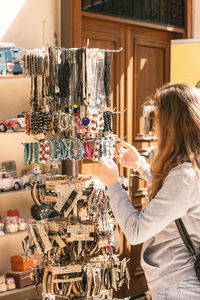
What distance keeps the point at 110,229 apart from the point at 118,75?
1752 mm

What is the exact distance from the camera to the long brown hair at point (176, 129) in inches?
59.5

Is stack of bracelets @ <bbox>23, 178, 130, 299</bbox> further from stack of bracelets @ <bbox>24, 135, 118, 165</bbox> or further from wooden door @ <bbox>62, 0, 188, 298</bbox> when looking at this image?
wooden door @ <bbox>62, 0, 188, 298</bbox>

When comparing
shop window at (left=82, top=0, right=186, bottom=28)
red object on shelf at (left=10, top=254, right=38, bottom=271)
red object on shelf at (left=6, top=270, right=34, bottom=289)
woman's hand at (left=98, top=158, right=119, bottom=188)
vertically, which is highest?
shop window at (left=82, top=0, right=186, bottom=28)

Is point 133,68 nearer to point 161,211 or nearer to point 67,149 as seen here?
point 67,149

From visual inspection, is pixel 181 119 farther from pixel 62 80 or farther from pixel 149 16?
pixel 149 16

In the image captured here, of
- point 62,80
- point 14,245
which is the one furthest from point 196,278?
point 14,245

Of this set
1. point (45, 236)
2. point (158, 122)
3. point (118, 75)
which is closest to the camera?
point (158, 122)

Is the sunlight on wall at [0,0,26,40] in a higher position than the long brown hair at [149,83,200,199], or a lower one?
higher

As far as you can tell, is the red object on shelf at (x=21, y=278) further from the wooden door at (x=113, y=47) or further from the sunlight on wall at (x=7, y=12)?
the sunlight on wall at (x=7, y=12)

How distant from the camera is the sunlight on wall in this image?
322cm

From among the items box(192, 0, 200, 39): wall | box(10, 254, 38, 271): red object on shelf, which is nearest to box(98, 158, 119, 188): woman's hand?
box(10, 254, 38, 271): red object on shelf

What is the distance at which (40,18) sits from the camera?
3.41 m

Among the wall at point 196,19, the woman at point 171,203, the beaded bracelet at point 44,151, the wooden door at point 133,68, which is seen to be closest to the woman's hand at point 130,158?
the beaded bracelet at point 44,151

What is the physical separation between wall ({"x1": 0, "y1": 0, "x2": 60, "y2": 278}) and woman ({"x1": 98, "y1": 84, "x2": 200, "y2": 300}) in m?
1.89
